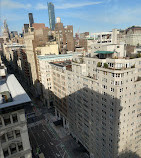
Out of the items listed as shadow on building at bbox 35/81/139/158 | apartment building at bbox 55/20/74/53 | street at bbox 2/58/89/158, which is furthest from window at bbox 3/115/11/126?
apartment building at bbox 55/20/74/53

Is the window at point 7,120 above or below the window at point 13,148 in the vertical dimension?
above

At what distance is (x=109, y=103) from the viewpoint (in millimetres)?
47312

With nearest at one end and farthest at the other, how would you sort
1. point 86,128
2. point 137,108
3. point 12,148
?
point 12,148 → point 137,108 → point 86,128

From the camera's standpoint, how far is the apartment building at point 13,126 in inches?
1096

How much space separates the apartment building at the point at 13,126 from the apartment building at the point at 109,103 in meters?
28.9

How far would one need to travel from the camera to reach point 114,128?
47656mm

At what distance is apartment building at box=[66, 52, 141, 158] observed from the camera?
1761 inches

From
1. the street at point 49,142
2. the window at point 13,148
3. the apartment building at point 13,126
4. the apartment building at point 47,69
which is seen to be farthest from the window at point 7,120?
the apartment building at point 47,69

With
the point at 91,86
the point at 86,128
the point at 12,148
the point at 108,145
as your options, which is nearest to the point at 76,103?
the point at 86,128

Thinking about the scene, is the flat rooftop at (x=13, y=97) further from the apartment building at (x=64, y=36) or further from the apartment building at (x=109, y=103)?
the apartment building at (x=64, y=36)

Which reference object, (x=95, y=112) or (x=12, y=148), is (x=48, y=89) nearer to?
(x=95, y=112)

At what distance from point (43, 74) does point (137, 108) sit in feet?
241

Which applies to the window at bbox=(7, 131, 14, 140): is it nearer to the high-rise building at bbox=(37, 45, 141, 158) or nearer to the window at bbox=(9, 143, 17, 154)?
the window at bbox=(9, 143, 17, 154)

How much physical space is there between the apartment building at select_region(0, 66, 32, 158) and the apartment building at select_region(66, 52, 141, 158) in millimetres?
28872
